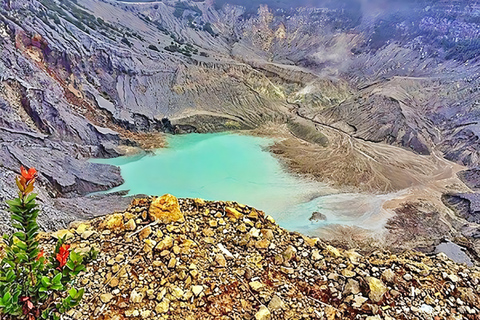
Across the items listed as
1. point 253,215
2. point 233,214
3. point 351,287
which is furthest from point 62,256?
point 351,287

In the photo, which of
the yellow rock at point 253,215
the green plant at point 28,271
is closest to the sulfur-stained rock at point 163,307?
the green plant at point 28,271

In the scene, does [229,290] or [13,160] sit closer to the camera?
[229,290]

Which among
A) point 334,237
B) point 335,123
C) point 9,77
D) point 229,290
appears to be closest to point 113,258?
point 229,290

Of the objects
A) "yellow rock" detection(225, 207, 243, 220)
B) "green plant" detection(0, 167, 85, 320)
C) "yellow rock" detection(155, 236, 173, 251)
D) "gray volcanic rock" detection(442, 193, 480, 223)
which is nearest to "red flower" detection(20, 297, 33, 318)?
"green plant" detection(0, 167, 85, 320)

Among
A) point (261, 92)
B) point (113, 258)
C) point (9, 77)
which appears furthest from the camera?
point (261, 92)

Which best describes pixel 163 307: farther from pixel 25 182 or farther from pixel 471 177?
pixel 471 177

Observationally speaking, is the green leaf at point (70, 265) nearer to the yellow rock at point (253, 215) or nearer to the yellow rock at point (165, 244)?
the yellow rock at point (165, 244)

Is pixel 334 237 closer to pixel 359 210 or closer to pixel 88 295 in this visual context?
pixel 359 210
